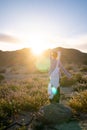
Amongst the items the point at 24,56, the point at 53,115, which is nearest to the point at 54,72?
the point at 53,115

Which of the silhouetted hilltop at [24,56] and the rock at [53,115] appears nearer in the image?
the rock at [53,115]

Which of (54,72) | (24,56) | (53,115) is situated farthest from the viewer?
(24,56)

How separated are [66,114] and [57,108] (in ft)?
1.07

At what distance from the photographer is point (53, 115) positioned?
305 inches

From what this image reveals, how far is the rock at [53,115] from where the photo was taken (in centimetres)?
769

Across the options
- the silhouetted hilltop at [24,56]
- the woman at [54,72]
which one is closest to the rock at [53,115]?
the woman at [54,72]

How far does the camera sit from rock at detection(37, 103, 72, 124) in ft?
25.2

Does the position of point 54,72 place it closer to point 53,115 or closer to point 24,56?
point 53,115

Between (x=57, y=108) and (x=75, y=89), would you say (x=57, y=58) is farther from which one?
(x=75, y=89)

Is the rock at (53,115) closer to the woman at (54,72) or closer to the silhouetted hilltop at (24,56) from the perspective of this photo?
the woman at (54,72)

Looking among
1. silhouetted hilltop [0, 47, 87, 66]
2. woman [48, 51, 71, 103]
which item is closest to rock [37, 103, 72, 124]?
woman [48, 51, 71, 103]

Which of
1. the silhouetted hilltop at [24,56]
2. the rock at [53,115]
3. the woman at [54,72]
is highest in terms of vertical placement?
the silhouetted hilltop at [24,56]

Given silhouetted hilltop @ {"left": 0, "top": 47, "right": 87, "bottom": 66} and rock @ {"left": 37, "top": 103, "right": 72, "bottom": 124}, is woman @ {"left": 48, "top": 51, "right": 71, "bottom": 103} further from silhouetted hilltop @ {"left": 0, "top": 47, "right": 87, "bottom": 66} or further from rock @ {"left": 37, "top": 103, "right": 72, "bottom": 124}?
silhouetted hilltop @ {"left": 0, "top": 47, "right": 87, "bottom": 66}

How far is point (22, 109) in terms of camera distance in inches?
370
